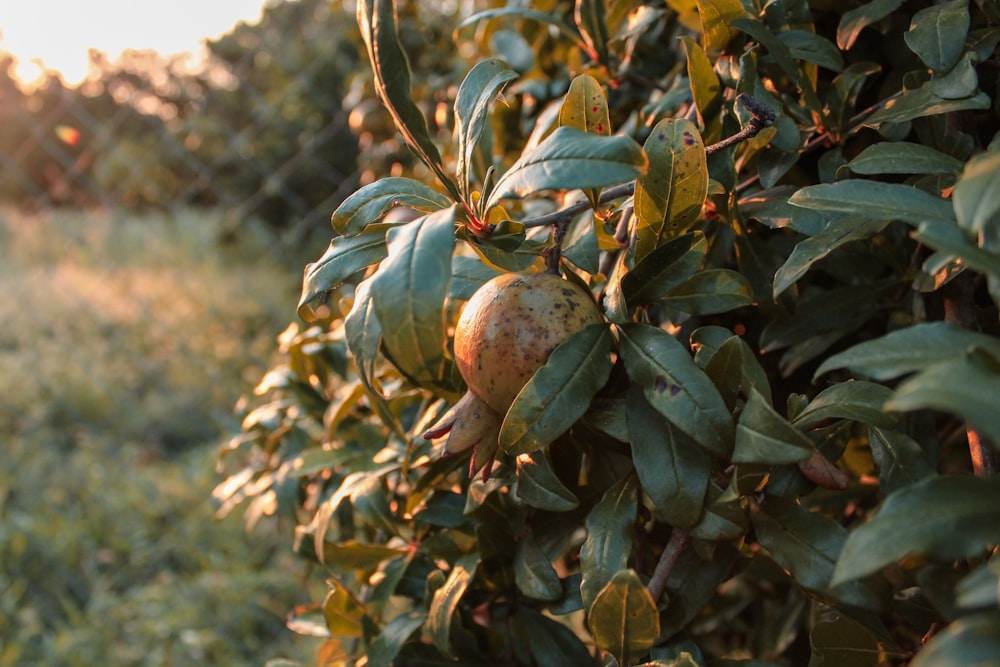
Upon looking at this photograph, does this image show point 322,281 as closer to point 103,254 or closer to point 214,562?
point 214,562

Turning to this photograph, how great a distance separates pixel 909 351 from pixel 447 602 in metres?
0.42

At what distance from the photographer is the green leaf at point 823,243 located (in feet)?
1.98

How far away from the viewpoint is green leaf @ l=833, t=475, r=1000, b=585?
43 centimetres

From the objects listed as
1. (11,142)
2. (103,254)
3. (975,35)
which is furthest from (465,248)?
(11,142)

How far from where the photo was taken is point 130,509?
2.93 metres

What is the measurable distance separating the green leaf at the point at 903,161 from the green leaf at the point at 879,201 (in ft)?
0.22

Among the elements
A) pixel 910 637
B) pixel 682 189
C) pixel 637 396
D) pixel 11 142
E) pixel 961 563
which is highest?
pixel 11 142

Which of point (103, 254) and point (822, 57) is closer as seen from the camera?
point (822, 57)

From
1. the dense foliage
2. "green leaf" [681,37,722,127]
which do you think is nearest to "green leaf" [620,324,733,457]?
the dense foliage

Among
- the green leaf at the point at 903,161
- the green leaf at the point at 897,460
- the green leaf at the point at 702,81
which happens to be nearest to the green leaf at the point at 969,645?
the green leaf at the point at 897,460

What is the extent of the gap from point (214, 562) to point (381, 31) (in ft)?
7.74

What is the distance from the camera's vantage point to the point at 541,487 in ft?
2.10

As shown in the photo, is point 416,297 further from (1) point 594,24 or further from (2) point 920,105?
(1) point 594,24

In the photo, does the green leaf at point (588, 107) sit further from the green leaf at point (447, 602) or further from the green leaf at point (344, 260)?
the green leaf at point (447, 602)
